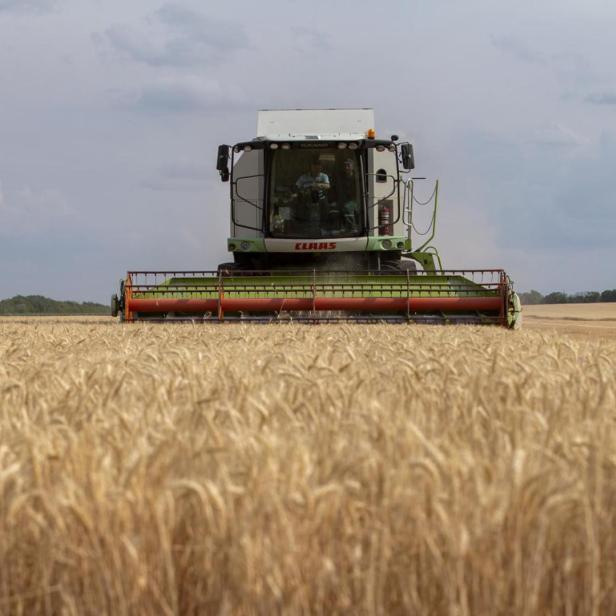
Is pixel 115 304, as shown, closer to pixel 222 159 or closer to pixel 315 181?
pixel 222 159

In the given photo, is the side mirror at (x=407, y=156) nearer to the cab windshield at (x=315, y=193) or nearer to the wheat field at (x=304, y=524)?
the cab windshield at (x=315, y=193)

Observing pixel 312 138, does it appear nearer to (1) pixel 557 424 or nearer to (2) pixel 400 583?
(1) pixel 557 424

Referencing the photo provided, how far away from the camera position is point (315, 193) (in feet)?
48.2

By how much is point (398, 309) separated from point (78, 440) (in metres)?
11.0

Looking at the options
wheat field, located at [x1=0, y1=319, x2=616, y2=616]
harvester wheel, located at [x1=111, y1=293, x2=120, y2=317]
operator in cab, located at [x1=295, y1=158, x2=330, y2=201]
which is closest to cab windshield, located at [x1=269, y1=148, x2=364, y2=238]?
operator in cab, located at [x1=295, y1=158, x2=330, y2=201]

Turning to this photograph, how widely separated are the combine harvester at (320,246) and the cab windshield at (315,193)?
1cm

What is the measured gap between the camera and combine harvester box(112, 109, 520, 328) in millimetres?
13516

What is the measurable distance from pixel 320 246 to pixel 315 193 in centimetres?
80

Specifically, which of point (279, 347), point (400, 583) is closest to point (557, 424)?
point (400, 583)

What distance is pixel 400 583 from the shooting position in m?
2.17

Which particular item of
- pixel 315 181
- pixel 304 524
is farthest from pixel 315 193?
pixel 304 524

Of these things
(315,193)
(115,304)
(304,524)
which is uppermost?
(315,193)

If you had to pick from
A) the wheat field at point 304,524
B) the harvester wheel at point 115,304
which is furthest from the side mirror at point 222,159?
the wheat field at point 304,524

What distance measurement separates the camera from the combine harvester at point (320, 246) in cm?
1352
